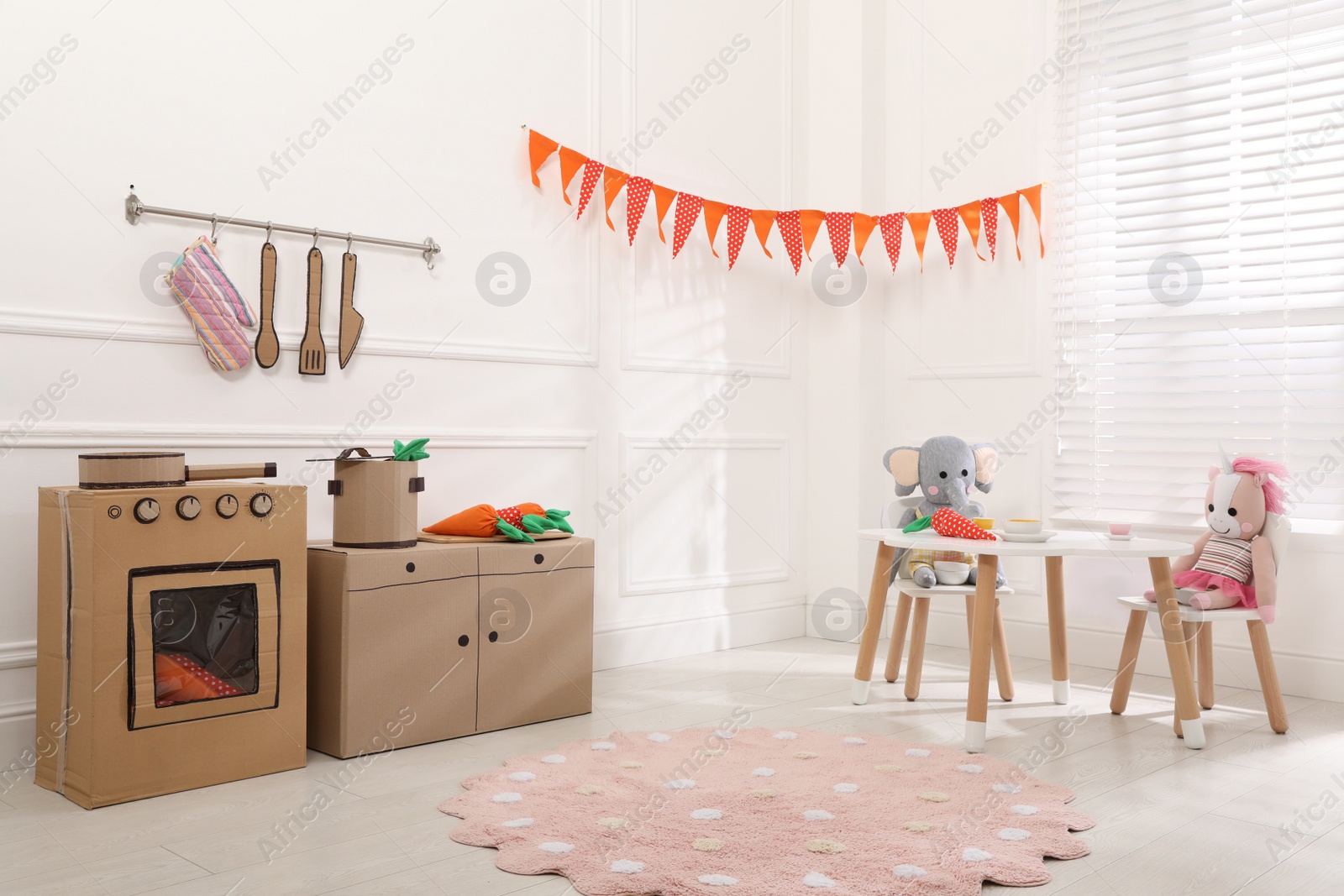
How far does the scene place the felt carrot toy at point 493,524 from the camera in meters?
2.84

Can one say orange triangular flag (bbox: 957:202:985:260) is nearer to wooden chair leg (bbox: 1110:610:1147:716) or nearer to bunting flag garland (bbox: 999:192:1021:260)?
bunting flag garland (bbox: 999:192:1021:260)

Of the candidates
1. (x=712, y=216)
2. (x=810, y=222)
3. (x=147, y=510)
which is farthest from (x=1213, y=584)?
(x=147, y=510)

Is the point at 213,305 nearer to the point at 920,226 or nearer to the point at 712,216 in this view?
the point at 712,216

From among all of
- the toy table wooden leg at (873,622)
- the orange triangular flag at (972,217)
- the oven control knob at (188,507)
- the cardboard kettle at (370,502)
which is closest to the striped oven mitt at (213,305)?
the cardboard kettle at (370,502)

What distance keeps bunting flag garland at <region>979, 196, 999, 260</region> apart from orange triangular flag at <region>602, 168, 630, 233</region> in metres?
1.34

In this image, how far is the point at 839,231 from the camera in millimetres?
4039

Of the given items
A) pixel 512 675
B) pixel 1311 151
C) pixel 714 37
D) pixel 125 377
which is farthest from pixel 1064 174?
pixel 125 377

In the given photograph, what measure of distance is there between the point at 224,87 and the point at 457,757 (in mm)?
1815

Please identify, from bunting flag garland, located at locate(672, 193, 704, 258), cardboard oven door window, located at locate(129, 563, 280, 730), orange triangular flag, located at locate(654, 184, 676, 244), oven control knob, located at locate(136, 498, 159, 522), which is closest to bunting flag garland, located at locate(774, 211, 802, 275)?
bunting flag garland, located at locate(672, 193, 704, 258)

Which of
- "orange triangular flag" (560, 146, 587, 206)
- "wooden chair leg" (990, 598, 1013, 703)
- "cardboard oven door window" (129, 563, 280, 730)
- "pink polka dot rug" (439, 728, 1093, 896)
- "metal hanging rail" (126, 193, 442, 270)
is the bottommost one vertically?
"pink polka dot rug" (439, 728, 1093, 896)

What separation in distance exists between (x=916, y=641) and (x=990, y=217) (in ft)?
5.43

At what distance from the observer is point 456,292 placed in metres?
3.21

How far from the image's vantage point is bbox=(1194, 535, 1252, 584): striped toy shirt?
2900mm

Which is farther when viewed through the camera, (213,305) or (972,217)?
(972,217)
